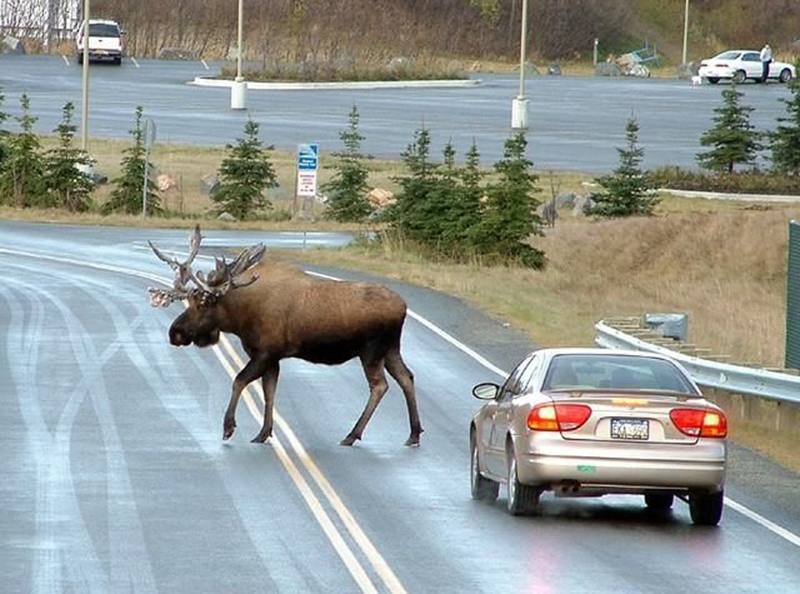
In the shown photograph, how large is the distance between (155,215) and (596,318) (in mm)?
19018

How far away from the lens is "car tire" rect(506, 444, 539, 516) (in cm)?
1505

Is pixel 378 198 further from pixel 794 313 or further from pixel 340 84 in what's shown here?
pixel 340 84

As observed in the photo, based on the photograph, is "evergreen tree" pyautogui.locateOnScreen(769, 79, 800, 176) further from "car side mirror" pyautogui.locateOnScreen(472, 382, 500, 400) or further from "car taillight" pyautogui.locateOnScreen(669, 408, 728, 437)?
"car taillight" pyautogui.locateOnScreen(669, 408, 728, 437)

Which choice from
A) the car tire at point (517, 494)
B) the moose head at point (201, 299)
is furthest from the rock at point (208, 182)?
the car tire at point (517, 494)

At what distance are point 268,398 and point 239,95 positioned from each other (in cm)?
5271

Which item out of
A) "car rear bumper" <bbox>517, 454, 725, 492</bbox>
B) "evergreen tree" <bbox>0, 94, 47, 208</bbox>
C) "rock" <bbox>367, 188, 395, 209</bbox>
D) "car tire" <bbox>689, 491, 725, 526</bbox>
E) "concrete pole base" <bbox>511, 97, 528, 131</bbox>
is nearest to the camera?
"car rear bumper" <bbox>517, 454, 725, 492</bbox>

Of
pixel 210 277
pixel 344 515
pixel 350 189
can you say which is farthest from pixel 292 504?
pixel 350 189

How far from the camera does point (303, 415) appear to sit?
824 inches

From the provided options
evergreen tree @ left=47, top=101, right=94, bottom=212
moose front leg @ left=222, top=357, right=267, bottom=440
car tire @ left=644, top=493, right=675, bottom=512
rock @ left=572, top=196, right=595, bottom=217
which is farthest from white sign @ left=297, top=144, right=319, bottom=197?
car tire @ left=644, top=493, right=675, bottom=512

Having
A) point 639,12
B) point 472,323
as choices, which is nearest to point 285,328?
point 472,323

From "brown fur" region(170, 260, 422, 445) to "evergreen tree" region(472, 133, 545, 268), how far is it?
2163cm

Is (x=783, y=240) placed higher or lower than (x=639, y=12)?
lower

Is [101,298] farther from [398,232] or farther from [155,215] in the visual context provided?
[155,215]

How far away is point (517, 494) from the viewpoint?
15125mm
